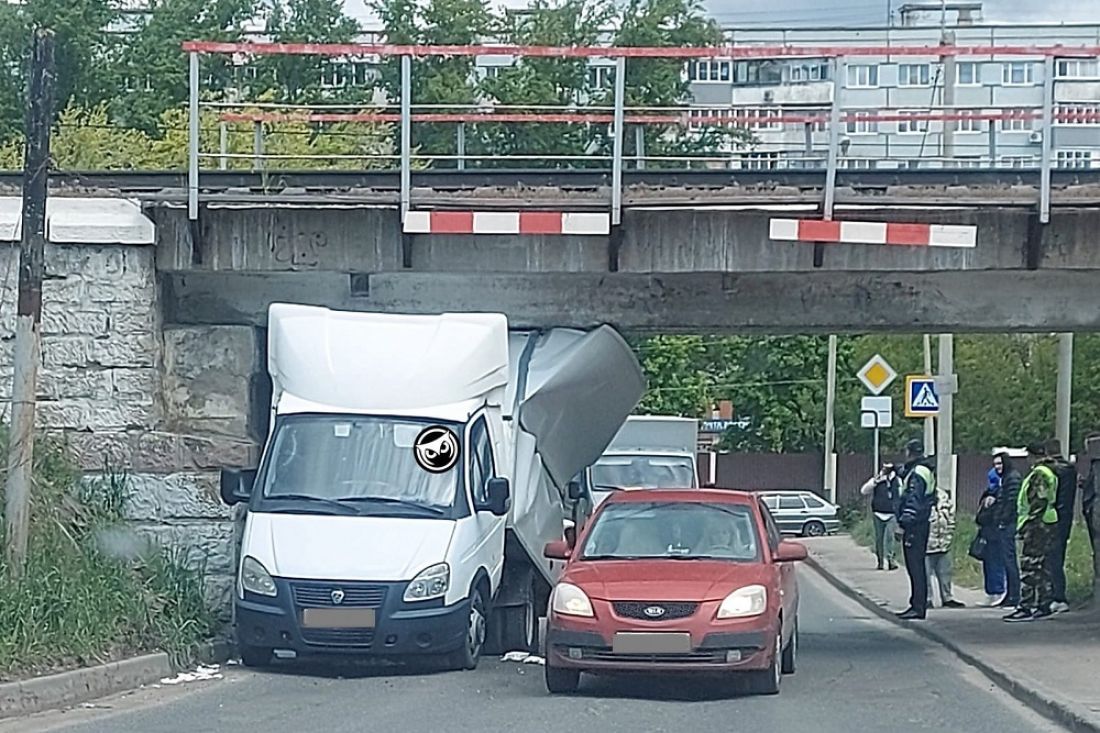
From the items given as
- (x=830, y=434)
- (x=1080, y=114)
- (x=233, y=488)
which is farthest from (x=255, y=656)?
(x=830, y=434)

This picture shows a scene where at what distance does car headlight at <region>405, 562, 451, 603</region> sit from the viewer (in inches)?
574

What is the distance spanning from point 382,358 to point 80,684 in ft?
13.0

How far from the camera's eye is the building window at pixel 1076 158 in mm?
21172

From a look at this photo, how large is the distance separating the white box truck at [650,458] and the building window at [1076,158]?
8948 millimetres

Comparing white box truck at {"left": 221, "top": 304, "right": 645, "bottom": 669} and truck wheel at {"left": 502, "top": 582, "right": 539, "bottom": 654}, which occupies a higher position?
white box truck at {"left": 221, "top": 304, "right": 645, "bottom": 669}

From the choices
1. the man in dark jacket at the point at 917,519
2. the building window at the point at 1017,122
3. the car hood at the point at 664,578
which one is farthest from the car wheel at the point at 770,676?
the building window at the point at 1017,122

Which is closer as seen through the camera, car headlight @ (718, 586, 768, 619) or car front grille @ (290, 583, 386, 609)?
car headlight @ (718, 586, 768, 619)

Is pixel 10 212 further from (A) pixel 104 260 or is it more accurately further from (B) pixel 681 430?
(B) pixel 681 430

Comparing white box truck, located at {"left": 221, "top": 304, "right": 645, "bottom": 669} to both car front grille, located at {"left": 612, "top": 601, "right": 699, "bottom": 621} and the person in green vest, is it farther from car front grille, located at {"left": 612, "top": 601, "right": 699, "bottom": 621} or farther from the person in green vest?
the person in green vest

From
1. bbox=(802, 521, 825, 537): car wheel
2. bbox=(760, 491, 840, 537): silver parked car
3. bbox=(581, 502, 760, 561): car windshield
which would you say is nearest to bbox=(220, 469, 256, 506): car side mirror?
bbox=(581, 502, 760, 561): car windshield

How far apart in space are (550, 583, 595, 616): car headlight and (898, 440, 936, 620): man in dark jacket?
7349mm

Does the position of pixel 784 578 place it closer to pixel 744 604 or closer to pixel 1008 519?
pixel 744 604

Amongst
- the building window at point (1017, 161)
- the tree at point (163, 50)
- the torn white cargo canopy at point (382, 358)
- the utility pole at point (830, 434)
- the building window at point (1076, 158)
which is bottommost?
the utility pole at point (830, 434)

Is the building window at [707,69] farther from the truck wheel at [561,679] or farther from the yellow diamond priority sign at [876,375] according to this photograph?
the truck wheel at [561,679]
